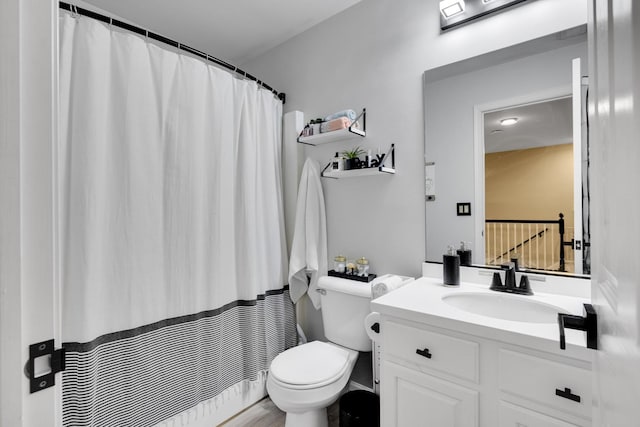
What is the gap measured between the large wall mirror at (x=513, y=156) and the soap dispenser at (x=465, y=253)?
0.02m

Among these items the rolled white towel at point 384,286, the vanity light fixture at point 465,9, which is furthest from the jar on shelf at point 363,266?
the vanity light fixture at point 465,9

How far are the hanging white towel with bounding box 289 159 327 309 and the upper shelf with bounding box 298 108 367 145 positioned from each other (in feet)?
0.53

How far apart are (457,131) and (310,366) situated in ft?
4.87

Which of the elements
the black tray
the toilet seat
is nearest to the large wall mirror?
the black tray

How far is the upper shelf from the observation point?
5.92 ft

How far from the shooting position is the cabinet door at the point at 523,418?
0.87 m

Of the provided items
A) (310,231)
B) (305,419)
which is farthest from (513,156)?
(305,419)

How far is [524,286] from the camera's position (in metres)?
1.29

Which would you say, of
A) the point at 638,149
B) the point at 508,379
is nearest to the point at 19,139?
the point at 638,149

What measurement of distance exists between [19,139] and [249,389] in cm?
182

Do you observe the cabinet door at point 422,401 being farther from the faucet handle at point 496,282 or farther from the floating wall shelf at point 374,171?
the floating wall shelf at point 374,171

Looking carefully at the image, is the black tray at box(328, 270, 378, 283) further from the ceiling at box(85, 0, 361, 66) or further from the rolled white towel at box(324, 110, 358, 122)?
the ceiling at box(85, 0, 361, 66)

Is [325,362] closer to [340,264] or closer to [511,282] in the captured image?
[340,264]

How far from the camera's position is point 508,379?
3.08 ft
